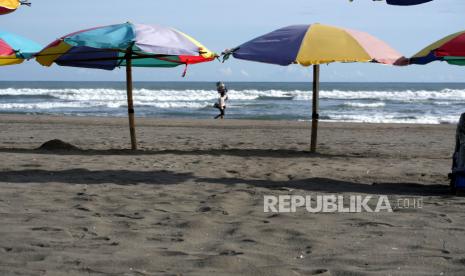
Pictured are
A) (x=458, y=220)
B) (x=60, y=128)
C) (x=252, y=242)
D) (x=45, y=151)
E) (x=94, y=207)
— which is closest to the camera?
(x=252, y=242)

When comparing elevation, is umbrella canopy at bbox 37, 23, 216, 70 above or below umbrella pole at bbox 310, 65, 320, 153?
above

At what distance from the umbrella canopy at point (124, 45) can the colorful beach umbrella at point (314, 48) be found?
77 cm

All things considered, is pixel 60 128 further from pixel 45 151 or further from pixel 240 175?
pixel 240 175

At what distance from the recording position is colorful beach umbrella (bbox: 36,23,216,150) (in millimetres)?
8273

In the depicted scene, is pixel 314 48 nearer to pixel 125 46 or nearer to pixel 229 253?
pixel 125 46

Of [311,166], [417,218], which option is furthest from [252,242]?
[311,166]

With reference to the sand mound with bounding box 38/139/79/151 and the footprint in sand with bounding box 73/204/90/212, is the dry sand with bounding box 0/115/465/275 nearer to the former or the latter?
the footprint in sand with bounding box 73/204/90/212

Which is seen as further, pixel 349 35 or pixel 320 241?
pixel 349 35

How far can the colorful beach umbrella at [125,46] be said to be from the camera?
8.27 metres

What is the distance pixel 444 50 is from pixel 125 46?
394cm

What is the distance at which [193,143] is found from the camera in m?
12.4

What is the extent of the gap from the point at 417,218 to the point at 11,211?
3.54m

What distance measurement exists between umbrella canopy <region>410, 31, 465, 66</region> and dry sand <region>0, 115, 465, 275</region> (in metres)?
1.52

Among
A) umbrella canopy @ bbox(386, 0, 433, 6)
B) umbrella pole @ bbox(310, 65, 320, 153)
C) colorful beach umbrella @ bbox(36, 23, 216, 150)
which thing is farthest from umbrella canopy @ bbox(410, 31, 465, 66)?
colorful beach umbrella @ bbox(36, 23, 216, 150)
